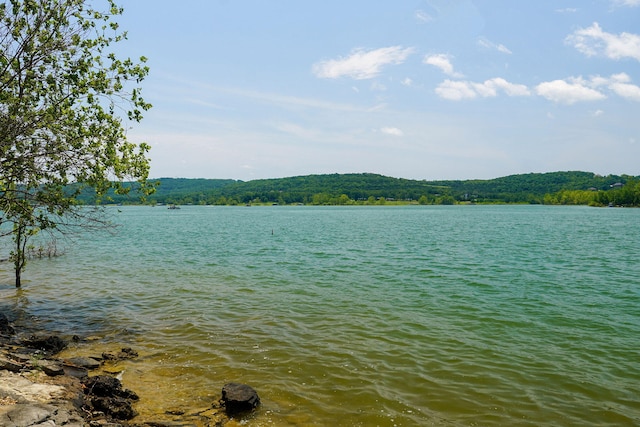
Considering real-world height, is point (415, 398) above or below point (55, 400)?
below

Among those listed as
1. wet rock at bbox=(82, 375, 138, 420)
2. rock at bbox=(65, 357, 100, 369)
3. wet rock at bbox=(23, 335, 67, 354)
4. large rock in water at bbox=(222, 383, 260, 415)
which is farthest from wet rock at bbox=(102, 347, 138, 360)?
large rock in water at bbox=(222, 383, 260, 415)

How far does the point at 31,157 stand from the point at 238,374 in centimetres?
→ 1139

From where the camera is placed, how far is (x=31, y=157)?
15602mm

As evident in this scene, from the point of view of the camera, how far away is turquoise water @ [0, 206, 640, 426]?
1256 centimetres

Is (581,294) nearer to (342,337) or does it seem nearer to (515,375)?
(515,375)

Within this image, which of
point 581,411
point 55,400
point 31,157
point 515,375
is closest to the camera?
point 55,400

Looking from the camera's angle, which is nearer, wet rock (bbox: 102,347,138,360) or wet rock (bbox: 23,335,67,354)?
wet rock (bbox: 102,347,138,360)

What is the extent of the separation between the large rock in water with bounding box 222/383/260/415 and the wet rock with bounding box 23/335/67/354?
9.01 m

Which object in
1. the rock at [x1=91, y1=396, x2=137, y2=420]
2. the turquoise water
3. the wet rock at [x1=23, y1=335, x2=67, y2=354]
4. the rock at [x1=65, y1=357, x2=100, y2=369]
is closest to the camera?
the rock at [x1=91, y1=396, x2=137, y2=420]

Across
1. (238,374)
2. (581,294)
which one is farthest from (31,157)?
(581,294)

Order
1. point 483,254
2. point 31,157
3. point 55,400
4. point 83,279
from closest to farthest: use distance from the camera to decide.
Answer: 1. point 55,400
2. point 31,157
3. point 83,279
4. point 483,254

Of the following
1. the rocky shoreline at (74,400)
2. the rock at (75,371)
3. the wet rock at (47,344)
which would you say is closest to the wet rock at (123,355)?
the rocky shoreline at (74,400)

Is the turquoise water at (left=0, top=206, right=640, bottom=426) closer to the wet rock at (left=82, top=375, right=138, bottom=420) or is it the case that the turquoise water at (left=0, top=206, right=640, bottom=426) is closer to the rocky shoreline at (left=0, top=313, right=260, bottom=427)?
the wet rock at (left=82, top=375, right=138, bottom=420)

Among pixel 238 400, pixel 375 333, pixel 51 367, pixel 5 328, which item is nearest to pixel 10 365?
pixel 51 367
